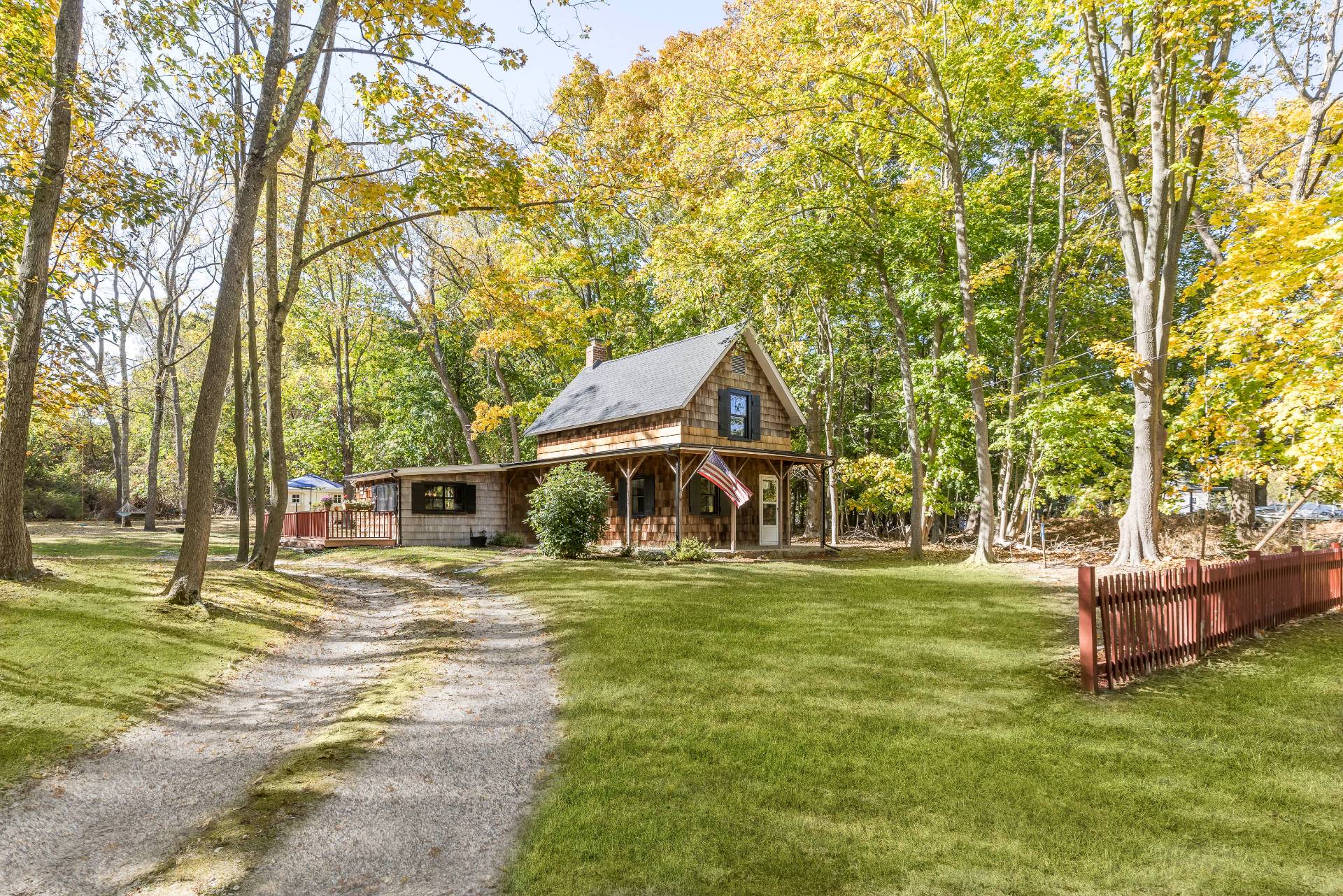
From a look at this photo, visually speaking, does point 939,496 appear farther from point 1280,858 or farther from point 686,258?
point 1280,858

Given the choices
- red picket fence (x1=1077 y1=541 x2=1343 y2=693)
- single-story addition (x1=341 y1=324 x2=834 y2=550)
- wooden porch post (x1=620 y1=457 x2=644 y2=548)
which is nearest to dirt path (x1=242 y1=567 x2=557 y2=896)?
red picket fence (x1=1077 y1=541 x2=1343 y2=693)

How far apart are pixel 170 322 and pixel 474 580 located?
29111mm

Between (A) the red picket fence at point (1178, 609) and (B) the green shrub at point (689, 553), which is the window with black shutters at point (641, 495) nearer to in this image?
(B) the green shrub at point (689, 553)

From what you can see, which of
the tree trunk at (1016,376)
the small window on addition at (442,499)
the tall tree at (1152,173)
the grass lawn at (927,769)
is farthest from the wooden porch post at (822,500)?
the small window on addition at (442,499)

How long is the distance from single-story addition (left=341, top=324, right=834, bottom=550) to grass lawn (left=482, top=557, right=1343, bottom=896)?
11705 mm

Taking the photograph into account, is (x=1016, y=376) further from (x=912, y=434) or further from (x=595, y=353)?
(x=595, y=353)

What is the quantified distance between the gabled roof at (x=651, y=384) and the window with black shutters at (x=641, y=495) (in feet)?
6.87

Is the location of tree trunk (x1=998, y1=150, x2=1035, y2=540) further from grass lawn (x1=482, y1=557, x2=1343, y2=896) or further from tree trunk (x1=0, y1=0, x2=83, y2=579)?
tree trunk (x1=0, y1=0, x2=83, y2=579)

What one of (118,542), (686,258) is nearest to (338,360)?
(118,542)

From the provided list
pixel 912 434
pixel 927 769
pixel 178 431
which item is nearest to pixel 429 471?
pixel 912 434

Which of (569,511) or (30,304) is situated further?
(569,511)

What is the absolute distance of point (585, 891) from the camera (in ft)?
10.9

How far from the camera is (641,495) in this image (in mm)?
22297

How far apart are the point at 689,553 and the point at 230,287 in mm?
11522
